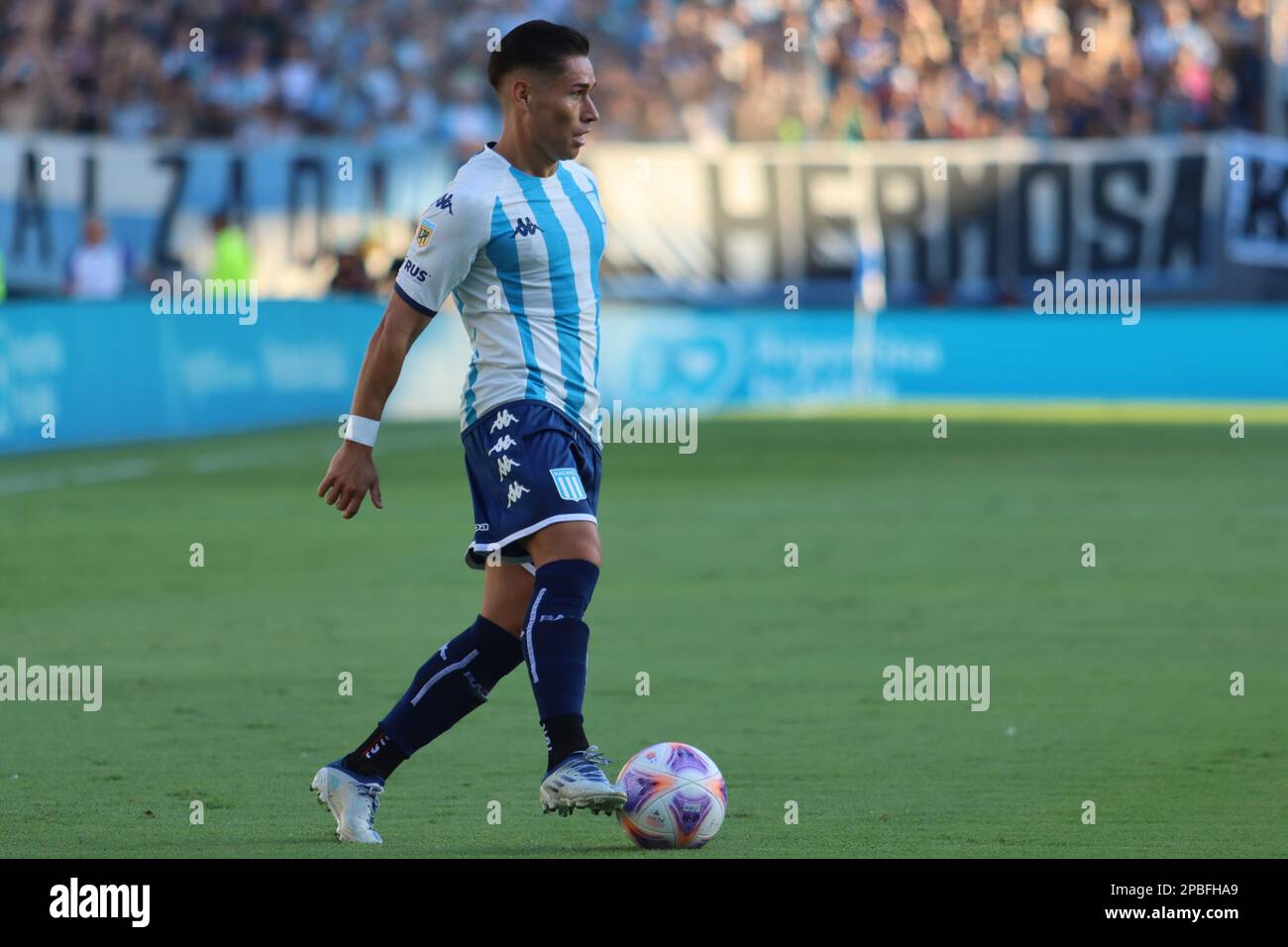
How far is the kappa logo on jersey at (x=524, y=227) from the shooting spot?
643 cm

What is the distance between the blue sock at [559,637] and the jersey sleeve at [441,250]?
0.81 meters

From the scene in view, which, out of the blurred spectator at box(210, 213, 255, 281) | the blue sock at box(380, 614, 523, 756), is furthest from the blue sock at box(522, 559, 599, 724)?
the blurred spectator at box(210, 213, 255, 281)

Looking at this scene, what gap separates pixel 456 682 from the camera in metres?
6.61

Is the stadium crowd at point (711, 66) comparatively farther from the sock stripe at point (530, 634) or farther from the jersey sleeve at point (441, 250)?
the sock stripe at point (530, 634)

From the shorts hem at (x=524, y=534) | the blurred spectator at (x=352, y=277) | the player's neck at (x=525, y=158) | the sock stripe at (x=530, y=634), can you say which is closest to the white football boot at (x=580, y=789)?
the sock stripe at (x=530, y=634)

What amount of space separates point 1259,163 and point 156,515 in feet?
64.0

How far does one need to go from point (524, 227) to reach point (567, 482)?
0.71 m

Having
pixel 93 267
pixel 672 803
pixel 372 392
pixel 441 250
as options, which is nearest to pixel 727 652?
pixel 672 803

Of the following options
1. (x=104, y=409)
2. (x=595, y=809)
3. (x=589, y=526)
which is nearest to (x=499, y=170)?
(x=589, y=526)

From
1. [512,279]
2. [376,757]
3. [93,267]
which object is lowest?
[376,757]

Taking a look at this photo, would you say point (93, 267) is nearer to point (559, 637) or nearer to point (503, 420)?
point (503, 420)

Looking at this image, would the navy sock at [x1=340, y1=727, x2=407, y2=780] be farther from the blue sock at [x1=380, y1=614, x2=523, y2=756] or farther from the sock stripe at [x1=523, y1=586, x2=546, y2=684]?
the sock stripe at [x1=523, y1=586, x2=546, y2=684]

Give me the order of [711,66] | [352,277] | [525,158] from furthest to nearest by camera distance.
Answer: [711,66], [352,277], [525,158]
